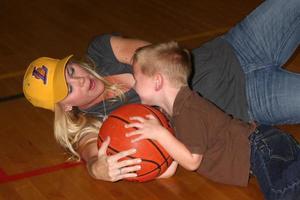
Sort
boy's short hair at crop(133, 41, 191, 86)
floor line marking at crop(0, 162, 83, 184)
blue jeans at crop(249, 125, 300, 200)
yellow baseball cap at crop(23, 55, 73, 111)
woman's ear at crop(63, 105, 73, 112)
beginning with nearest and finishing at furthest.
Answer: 1. boy's short hair at crop(133, 41, 191, 86)
2. blue jeans at crop(249, 125, 300, 200)
3. yellow baseball cap at crop(23, 55, 73, 111)
4. woman's ear at crop(63, 105, 73, 112)
5. floor line marking at crop(0, 162, 83, 184)

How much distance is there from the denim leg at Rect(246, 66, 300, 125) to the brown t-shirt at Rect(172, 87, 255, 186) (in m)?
0.24

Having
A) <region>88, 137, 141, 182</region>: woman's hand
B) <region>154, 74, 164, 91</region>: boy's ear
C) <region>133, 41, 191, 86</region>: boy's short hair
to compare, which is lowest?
<region>88, 137, 141, 182</region>: woman's hand

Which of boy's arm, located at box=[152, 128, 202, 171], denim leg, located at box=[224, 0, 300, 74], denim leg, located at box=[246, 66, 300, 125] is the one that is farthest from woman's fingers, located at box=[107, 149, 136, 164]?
denim leg, located at box=[224, 0, 300, 74]

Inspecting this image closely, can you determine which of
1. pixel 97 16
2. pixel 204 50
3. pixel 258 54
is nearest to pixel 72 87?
pixel 204 50

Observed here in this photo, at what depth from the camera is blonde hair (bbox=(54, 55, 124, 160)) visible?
2.68 metres

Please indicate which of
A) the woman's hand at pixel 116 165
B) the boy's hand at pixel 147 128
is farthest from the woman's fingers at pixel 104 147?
the boy's hand at pixel 147 128

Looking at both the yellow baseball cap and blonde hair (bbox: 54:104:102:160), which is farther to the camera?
blonde hair (bbox: 54:104:102:160)

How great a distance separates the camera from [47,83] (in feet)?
8.48

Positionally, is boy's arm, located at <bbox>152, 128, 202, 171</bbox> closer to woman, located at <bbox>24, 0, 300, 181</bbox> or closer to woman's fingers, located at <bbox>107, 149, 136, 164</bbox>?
woman's fingers, located at <bbox>107, 149, 136, 164</bbox>

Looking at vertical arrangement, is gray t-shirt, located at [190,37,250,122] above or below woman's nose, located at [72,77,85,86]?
above

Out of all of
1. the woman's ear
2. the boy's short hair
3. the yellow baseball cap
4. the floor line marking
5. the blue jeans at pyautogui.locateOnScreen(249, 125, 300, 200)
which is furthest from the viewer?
the floor line marking

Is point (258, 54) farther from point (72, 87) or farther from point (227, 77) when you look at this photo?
point (72, 87)

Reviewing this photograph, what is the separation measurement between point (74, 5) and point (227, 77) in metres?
2.84

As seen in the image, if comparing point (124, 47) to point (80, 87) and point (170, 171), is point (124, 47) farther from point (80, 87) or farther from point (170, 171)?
point (170, 171)
